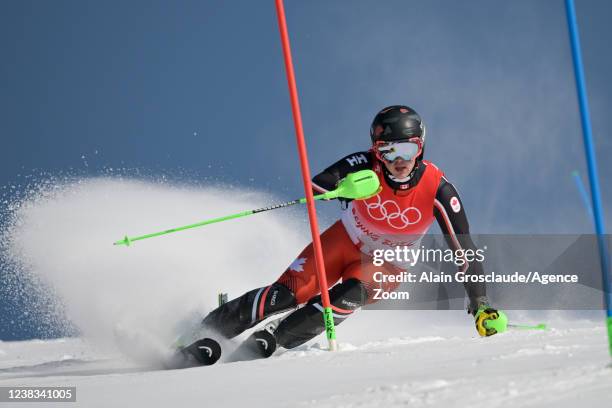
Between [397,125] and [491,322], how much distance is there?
4.55 ft

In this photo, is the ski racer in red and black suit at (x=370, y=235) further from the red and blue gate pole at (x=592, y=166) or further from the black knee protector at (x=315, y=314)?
the red and blue gate pole at (x=592, y=166)

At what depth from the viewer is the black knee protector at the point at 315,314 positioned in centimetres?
446

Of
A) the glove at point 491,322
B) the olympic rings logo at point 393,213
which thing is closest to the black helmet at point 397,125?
the olympic rings logo at point 393,213

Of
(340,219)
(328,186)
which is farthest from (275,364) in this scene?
(340,219)

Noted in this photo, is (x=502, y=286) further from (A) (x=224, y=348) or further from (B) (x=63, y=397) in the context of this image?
(B) (x=63, y=397)

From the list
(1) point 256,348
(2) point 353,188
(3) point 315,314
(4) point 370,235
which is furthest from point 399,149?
(1) point 256,348

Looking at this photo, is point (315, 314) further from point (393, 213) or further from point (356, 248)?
point (393, 213)

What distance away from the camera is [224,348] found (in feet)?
14.9

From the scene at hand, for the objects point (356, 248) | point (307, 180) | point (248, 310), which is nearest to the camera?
point (307, 180)

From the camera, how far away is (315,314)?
445 cm

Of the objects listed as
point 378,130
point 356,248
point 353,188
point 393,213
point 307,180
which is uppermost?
point 378,130

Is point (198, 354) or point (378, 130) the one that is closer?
point (198, 354)

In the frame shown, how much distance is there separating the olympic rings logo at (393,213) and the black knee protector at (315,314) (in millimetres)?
476

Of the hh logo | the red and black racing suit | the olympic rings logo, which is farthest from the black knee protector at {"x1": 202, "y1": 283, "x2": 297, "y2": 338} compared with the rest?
the hh logo
